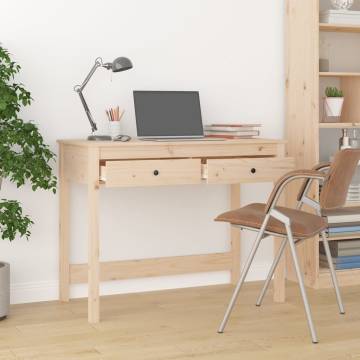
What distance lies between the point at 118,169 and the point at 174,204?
2.80 feet

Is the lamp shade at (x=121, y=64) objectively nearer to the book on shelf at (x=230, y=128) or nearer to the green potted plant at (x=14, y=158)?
the green potted plant at (x=14, y=158)

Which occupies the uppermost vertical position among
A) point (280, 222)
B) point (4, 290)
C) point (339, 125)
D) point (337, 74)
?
point (337, 74)

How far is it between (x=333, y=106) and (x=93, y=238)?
167cm

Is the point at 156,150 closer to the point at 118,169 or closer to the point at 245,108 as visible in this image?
the point at 118,169

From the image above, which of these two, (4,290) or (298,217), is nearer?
(298,217)

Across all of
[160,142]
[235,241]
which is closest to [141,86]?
[160,142]

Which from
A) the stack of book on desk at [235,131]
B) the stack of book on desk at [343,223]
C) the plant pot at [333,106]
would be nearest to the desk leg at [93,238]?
the stack of book on desk at [235,131]

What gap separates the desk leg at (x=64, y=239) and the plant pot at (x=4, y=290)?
392 millimetres

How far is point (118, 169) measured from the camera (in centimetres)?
375

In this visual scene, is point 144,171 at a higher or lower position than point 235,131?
lower

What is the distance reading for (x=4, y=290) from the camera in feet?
12.6

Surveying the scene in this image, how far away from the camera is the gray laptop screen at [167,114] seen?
4.21 meters

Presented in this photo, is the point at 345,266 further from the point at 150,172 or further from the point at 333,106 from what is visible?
the point at 150,172

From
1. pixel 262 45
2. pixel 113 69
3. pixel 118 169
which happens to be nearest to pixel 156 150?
pixel 118 169
